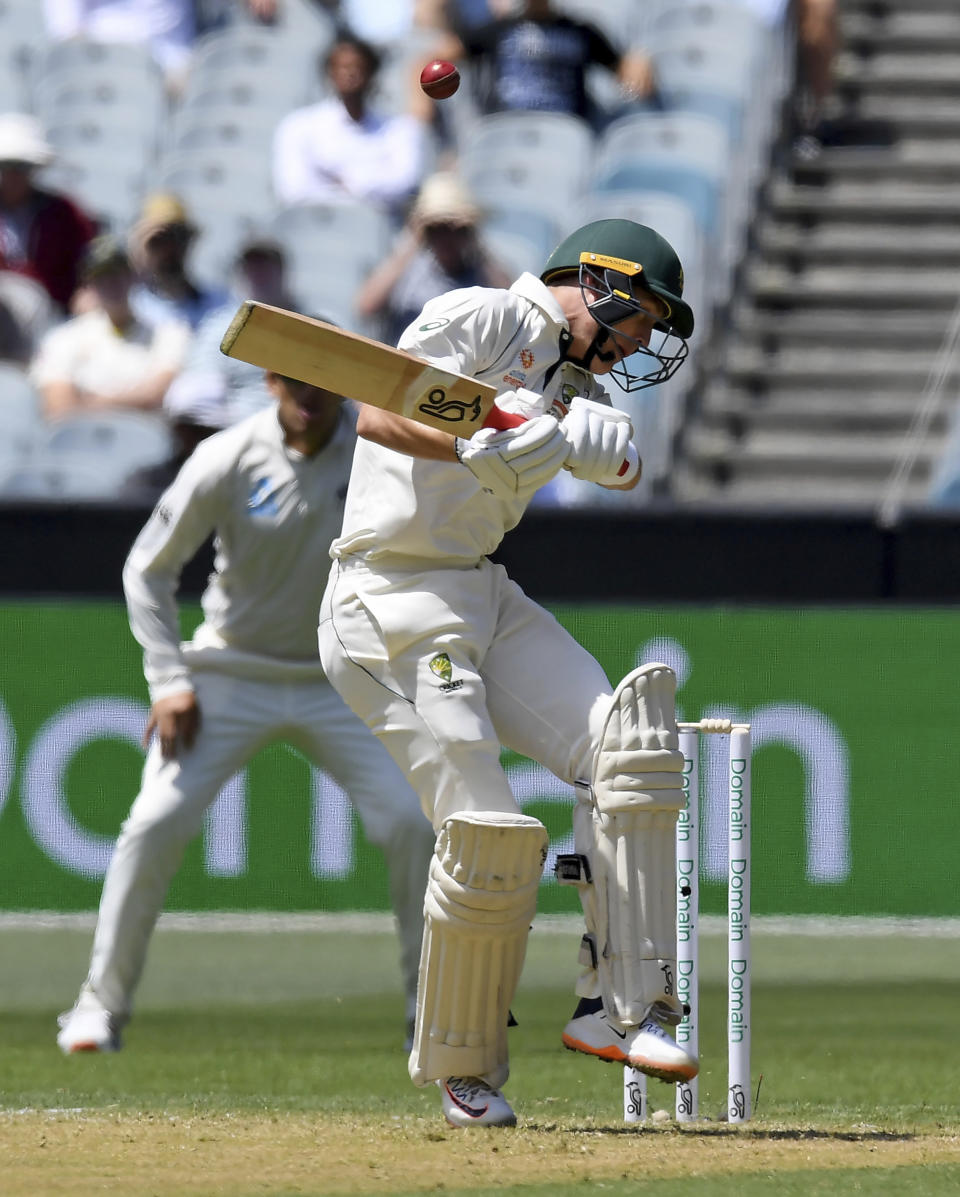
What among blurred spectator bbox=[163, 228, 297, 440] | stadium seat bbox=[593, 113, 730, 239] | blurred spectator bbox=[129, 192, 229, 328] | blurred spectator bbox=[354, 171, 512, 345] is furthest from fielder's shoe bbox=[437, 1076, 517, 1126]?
stadium seat bbox=[593, 113, 730, 239]

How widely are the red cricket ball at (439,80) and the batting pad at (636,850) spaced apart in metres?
1.29

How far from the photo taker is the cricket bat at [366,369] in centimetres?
408

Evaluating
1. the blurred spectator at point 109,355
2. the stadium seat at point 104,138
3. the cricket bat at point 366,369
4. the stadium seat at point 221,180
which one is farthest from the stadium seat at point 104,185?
the cricket bat at point 366,369

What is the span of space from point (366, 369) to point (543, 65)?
8061 mm

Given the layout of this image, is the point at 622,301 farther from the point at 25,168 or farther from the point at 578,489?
the point at 25,168

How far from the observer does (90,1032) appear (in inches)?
230

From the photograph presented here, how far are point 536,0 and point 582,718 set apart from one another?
7.70m

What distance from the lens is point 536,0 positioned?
37.2 ft

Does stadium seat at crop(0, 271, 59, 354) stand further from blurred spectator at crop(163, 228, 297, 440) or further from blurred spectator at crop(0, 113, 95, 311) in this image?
blurred spectator at crop(163, 228, 297, 440)

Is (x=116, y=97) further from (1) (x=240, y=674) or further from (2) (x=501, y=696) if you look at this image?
(2) (x=501, y=696)

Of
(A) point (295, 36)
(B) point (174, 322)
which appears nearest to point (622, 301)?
(B) point (174, 322)

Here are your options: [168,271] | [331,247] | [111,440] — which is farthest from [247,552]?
[331,247]

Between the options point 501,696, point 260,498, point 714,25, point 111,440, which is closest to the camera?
point 501,696

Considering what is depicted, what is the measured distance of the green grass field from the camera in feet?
12.5
